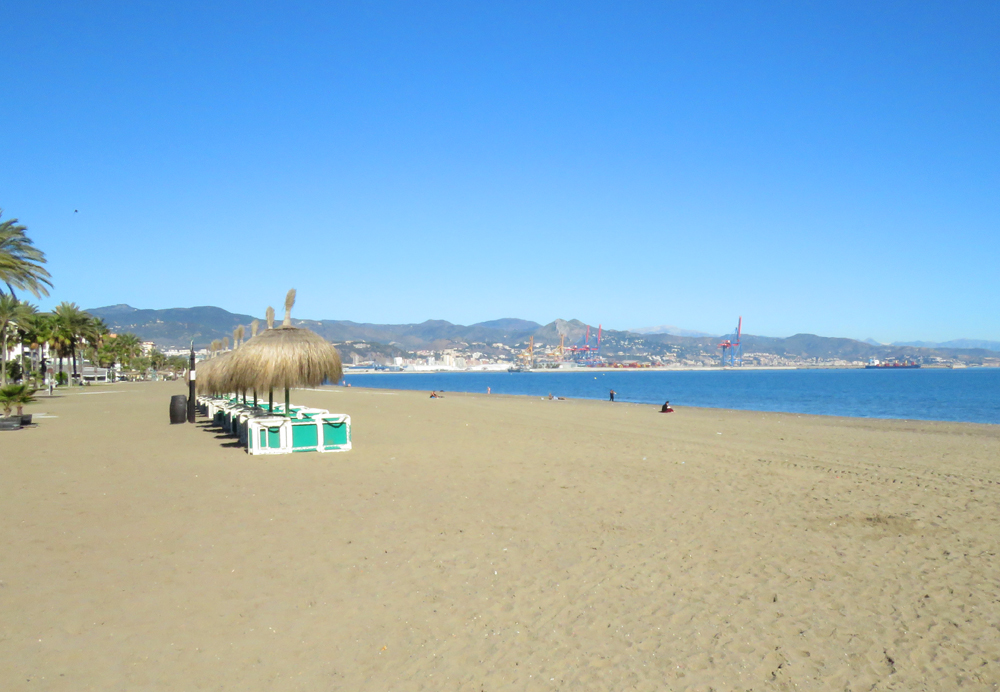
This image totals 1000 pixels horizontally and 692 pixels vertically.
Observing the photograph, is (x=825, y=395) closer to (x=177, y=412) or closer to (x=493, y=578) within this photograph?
(x=177, y=412)

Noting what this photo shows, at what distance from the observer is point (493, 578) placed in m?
5.34

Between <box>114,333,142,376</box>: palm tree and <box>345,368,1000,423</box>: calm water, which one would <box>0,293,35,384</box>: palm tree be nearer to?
<box>345,368,1000,423</box>: calm water

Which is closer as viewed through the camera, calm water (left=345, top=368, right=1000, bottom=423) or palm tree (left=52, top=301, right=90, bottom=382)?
calm water (left=345, top=368, right=1000, bottom=423)

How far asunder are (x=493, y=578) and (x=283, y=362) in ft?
27.0

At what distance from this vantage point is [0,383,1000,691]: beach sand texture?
3857 millimetres

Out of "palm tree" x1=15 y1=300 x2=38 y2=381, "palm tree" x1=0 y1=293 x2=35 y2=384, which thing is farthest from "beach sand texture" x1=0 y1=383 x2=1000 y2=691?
"palm tree" x1=15 y1=300 x2=38 y2=381

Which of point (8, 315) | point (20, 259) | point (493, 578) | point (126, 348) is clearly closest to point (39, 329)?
point (8, 315)

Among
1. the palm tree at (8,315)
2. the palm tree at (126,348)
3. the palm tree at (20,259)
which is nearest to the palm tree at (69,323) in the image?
the palm tree at (8,315)

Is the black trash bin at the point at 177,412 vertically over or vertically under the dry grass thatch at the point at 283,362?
under

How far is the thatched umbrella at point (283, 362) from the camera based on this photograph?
1243 cm

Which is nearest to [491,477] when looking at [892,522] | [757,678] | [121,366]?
[892,522]

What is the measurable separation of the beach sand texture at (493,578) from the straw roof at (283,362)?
211 cm

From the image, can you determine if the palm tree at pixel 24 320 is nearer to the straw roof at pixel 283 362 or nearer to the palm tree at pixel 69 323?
the palm tree at pixel 69 323

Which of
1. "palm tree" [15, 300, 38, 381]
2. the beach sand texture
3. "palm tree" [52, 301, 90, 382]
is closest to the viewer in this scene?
the beach sand texture
